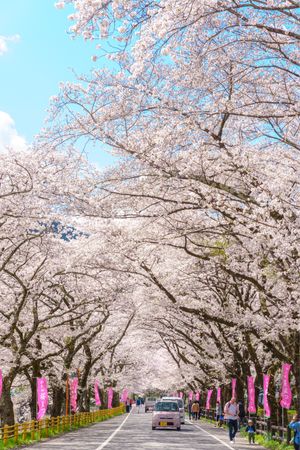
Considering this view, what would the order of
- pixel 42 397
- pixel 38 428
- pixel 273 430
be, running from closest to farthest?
pixel 273 430 → pixel 38 428 → pixel 42 397

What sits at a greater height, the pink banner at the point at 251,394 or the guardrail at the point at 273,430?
the pink banner at the point at 251,394

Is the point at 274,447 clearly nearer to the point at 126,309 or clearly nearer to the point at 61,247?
the point at 61,247

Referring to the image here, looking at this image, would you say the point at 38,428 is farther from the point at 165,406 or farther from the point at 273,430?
the point at 165,406

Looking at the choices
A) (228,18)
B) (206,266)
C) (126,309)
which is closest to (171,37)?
(228,18)

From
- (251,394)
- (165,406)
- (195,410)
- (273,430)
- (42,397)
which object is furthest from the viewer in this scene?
(195,410)

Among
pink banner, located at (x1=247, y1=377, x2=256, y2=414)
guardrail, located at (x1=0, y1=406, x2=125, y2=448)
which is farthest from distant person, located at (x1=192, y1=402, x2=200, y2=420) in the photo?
pink banner, located at (x1=247, y1=377, x2=256, y2=414)

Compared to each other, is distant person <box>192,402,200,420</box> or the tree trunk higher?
the tree trunk

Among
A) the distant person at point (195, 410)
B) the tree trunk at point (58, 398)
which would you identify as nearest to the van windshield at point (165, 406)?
the tree trunk at point (58, 398)

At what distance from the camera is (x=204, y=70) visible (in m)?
10.7

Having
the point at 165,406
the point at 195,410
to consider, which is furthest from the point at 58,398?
the point at 195,410

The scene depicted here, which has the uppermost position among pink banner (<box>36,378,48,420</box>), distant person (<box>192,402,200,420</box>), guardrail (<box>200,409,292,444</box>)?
pink banner (<box>36,378,48,420</box>)

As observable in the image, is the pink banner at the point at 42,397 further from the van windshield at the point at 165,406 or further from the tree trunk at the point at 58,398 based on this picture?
the tree trunk at the point at 58,398

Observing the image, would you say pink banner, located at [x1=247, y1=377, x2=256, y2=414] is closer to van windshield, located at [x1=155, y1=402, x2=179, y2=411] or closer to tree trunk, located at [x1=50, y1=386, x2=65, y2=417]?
van windshield, located at [x1=155, y1=402, x2=179, y2=411]

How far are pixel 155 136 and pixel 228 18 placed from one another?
3551mm
